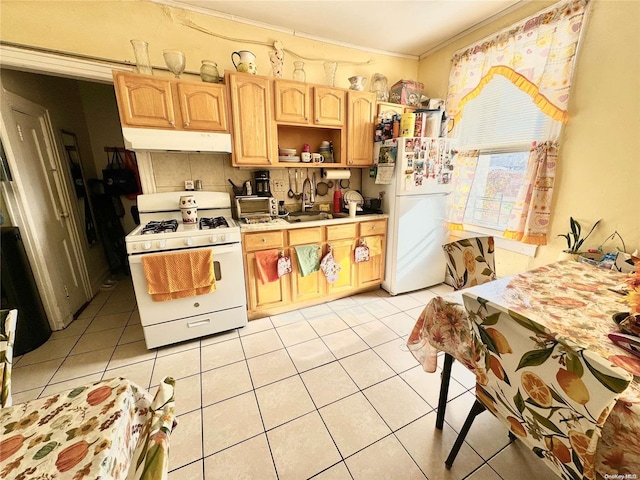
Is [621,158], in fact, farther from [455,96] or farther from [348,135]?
[348,135]

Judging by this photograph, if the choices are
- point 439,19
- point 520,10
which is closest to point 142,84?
point 439,19

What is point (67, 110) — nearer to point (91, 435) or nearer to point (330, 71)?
point (330, 71)

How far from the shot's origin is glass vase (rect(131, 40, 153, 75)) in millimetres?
1956

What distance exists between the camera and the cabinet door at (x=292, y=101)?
2.34 metres

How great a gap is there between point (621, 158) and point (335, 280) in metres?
2.31

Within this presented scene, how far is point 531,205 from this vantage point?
215 cm

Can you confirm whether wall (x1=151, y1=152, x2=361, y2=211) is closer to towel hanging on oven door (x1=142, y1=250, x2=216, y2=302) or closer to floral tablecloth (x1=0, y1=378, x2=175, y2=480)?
towel hanging on oven door (x1=142, y1=250, x2=216, y2=302)

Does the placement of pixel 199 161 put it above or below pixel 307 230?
above

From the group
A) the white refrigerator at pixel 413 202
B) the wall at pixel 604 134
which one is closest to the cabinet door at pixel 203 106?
the white refrigerator at pixel 413 202

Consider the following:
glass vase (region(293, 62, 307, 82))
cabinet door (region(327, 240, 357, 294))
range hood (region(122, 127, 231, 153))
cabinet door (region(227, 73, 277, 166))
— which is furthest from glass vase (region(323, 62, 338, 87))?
cabinet door (region(327, 240, 357, 294))

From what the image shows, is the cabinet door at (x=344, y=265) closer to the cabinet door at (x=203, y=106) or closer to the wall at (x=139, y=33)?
the cabinet door at (x=203, y=106)

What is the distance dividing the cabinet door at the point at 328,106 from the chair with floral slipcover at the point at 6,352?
241 cm

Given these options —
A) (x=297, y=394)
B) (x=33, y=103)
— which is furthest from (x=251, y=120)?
(x=297, y=394)

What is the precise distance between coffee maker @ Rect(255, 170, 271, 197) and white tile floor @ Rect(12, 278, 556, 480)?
126 cm
